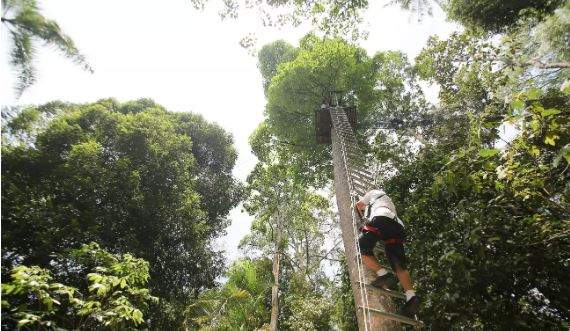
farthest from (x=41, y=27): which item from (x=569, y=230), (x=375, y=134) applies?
(x=375, y=134)

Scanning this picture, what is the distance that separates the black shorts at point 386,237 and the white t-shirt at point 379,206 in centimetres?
5

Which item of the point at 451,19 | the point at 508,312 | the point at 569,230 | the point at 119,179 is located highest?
the point at 451,19

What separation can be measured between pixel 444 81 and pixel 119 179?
10.7 m

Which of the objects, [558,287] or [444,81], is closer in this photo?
[558,287]

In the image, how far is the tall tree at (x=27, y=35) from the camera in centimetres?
357

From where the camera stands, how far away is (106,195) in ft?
31.2

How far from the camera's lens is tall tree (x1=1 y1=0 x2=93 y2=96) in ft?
11.7

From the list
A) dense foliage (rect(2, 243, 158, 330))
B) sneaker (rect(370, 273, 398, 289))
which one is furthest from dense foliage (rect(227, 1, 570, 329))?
dense foliage (rect(2, 243, 158, 330))

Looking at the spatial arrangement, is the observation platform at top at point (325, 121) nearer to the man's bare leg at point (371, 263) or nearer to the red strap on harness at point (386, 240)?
the red strap on harness at point (386, 240)

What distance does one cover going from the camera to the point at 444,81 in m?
11.9

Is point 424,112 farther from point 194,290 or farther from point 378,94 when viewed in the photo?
point 194,290

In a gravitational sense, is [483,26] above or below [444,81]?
below

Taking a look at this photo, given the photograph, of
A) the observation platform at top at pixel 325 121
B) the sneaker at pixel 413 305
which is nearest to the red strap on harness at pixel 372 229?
the sneaker at pixel 413 305

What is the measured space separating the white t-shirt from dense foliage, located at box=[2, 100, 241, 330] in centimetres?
520
